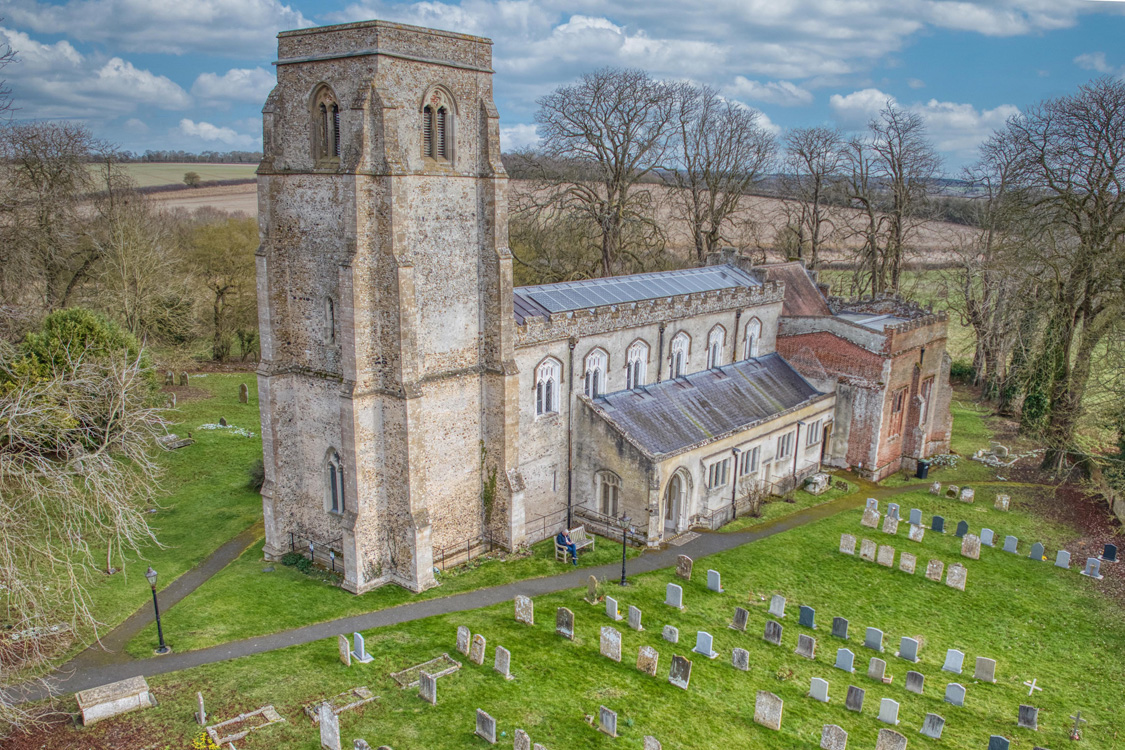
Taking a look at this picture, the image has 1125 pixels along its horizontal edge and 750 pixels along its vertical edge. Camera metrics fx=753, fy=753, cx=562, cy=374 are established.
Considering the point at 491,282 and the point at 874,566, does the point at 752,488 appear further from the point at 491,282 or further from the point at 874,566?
the point at 491,282

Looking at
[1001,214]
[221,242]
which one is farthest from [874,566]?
[221,242]

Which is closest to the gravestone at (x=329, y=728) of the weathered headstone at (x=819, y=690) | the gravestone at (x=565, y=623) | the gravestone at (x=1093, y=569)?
the gravestone at (x=565, y=623)

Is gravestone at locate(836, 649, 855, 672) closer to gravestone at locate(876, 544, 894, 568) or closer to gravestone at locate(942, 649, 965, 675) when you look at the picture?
gravestone at locate(942, 649, 965, 675)

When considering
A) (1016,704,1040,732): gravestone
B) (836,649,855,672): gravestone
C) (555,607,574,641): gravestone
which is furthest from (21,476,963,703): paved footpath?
(1016,704,1040,732): gravestone

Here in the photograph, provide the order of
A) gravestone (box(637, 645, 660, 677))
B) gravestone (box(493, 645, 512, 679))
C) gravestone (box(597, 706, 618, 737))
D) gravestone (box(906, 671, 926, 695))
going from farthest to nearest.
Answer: gravestone (box(637, 645, 660, 677)) < gravestone (box(906, 671, 926, 695)) < gravestone (box(493, 645, 512, 679)) < gravestone (box(597, 706, 618, 737))

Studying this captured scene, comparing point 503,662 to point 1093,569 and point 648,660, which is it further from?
point 1093,569

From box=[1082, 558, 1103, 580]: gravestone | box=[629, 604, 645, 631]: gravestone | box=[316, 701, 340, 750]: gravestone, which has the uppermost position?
box=[316, 701, 340, 750]: gravestone
